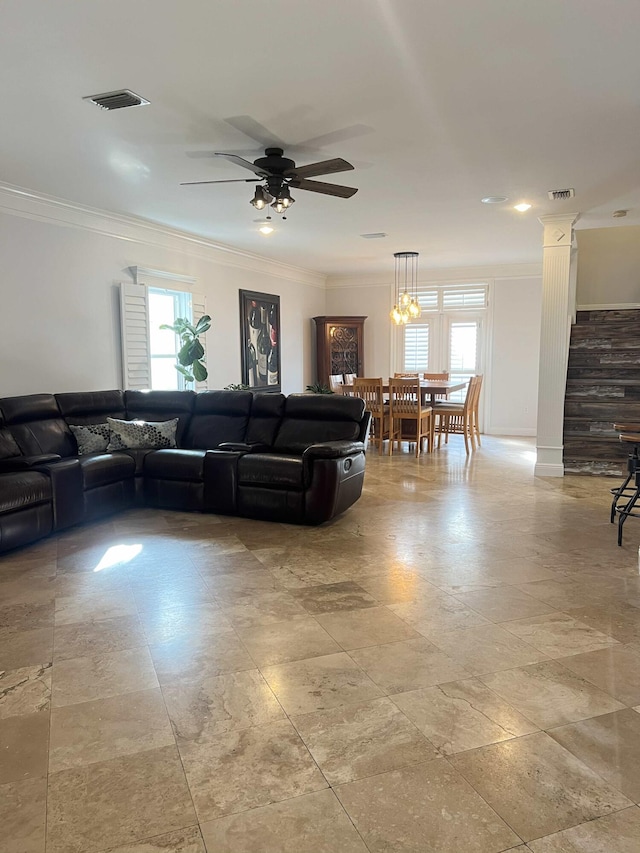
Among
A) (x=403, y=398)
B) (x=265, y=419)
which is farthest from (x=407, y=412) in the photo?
(x=265, y=419)

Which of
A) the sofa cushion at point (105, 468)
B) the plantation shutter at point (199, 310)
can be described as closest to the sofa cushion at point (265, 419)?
the sofa cushion at point (105, 468)

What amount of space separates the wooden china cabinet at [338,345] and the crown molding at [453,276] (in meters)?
0.72

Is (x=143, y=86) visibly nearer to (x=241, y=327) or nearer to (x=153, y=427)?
(x=153, y=427)

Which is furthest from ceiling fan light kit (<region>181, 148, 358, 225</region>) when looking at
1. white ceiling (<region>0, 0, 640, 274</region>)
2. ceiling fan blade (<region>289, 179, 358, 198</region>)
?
white ceiling (<region>0, 0, 640, 274</region>)

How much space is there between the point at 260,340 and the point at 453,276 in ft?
11.5

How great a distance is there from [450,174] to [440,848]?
428 centimetres

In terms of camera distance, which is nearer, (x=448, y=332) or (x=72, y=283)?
A: (x=72, y=283)

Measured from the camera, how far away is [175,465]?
4.80m

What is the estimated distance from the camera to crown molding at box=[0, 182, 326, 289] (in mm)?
4875

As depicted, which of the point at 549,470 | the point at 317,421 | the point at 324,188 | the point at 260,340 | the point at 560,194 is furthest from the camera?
the point at 260,340

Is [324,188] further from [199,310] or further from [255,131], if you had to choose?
[199,310]

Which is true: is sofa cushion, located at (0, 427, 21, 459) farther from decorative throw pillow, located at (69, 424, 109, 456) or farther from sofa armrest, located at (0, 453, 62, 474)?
decorative throw pillow, located at (69, 424, 109, 456)

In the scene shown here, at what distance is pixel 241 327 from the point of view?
7.90 meters

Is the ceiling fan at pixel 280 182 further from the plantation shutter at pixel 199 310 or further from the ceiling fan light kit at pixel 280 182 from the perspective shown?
the plantation shutter at pixel 199 310
